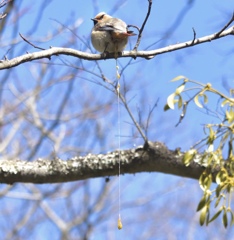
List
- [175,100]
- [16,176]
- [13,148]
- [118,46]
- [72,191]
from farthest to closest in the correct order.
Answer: [72,191], [13,148], [118,46], [16,176], [175,100]

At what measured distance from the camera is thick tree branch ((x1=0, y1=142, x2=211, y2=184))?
2756mm

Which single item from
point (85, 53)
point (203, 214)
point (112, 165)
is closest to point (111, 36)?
point (112, 165)

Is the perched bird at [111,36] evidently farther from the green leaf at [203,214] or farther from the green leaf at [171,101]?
the green leaf at [203,214]

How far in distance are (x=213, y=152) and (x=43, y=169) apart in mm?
1004

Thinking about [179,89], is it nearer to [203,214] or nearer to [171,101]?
[171,101]

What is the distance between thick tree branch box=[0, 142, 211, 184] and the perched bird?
56 cm

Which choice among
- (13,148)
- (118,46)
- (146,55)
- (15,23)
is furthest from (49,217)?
(146,55)

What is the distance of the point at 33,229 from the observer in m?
7.39

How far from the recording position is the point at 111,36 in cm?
315

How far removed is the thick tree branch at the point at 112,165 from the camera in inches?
108

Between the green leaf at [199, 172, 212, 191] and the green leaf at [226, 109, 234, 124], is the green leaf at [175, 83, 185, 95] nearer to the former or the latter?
the green leaf at [226, 109, 234, 124]

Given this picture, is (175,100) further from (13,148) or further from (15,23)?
(13,148)

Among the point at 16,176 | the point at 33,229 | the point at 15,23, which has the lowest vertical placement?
the point at 33,229

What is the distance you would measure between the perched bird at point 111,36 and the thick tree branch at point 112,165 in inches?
22.0
